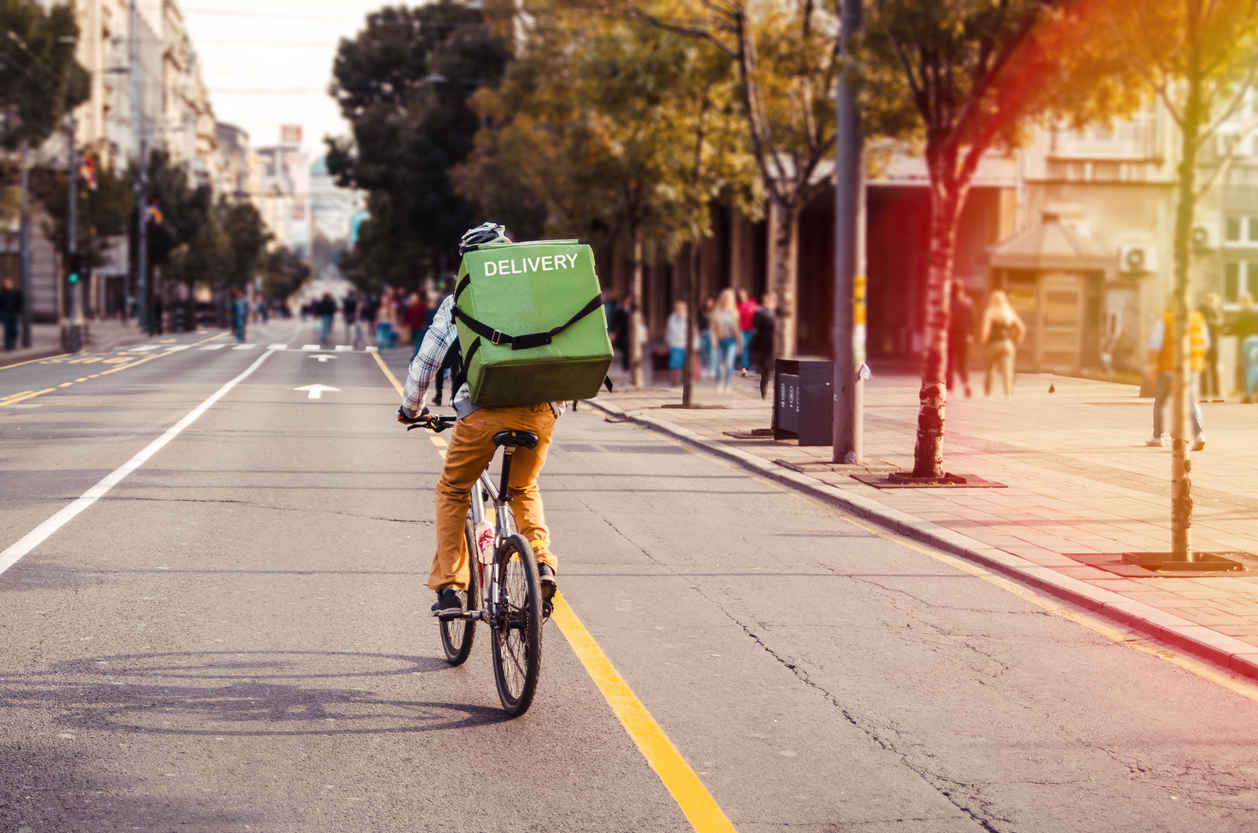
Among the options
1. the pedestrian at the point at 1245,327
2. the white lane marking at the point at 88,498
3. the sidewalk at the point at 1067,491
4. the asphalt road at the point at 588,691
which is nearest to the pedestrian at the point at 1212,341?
the pedestrian at the point at 1245,327

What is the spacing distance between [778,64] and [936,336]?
905cm

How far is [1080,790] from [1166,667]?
2015 millimetres

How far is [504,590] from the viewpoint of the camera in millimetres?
5566

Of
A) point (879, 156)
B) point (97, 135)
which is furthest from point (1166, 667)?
point (97, 135)

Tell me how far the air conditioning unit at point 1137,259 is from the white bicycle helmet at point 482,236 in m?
22.1

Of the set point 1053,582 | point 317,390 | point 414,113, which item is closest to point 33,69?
point 317,390

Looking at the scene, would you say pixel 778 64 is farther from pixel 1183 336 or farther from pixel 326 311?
pixel 326 311

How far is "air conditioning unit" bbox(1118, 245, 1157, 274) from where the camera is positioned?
26.0 m

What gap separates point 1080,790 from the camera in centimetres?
476

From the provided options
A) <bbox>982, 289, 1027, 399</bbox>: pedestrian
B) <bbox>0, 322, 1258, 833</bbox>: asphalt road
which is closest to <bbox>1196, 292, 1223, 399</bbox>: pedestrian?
<bbox>0, 322, 1258, 833</bbox>: asphalt road

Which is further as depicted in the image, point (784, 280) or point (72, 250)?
point (72, 250)

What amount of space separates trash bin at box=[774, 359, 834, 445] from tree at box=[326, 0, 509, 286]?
41462mm

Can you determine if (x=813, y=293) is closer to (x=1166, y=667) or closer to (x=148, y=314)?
(x=148, y=314)

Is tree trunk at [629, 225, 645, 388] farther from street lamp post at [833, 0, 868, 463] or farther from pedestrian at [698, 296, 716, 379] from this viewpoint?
street lamp post at [833, 0, 868, 463]
